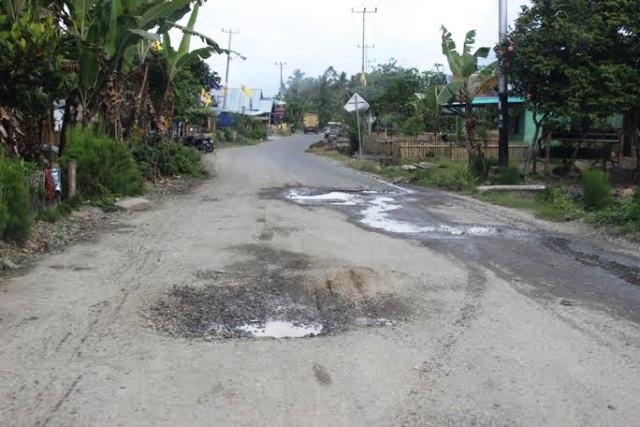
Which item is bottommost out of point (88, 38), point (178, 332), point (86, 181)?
point (178, 332)

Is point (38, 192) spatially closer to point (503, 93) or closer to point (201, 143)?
point (503, 93)

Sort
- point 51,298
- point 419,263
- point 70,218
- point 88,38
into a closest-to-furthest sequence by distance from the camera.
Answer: point 51,298
point 419,263
point 70,218
point 88,38

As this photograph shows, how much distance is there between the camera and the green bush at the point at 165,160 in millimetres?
18016

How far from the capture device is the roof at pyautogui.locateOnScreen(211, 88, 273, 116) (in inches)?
3473

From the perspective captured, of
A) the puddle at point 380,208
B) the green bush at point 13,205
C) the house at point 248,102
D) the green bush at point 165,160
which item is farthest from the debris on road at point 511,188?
the house at point 248,102

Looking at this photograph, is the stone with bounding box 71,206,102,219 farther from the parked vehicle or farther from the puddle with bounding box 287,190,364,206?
the parked vehicle

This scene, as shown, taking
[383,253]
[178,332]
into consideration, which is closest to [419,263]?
[383,253]

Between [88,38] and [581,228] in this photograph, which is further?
[88,38]

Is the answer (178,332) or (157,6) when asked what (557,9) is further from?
(178,332)

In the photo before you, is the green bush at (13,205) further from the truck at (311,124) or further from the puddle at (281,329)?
the truck at (311,124)

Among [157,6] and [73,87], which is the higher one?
[157,6]

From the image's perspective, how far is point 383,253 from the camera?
28.9 feet

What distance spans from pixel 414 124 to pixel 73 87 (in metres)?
27.4

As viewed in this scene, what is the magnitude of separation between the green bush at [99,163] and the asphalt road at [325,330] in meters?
2.92
